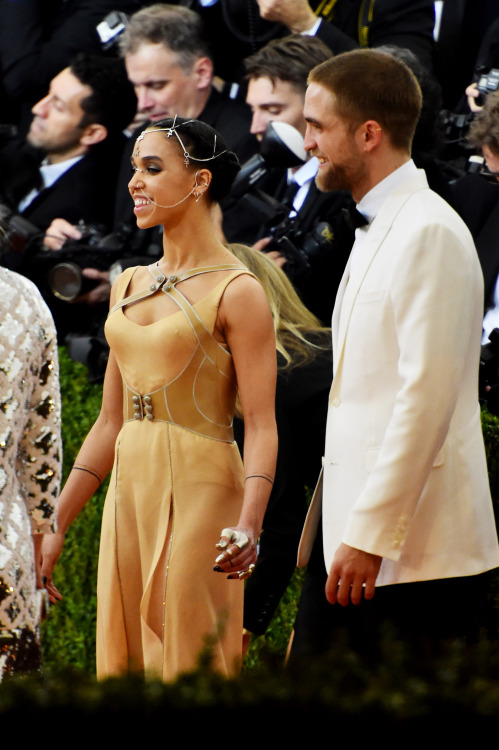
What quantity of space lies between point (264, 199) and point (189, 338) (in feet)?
7.33

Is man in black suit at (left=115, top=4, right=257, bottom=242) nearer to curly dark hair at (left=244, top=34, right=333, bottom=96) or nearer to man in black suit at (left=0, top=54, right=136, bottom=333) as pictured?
man in black suit at (left=0, top=54, right=136, bottom=333)

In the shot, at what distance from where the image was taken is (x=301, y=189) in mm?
4836

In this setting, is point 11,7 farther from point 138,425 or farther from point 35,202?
point 138,425

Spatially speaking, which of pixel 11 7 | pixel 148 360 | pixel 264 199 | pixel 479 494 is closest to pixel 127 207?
pixel 264 199

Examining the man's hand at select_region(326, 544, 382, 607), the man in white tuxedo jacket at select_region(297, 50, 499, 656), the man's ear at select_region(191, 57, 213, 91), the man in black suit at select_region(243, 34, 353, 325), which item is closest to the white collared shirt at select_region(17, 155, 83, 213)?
the man's ear at select_region(191, 57, 213, 91)

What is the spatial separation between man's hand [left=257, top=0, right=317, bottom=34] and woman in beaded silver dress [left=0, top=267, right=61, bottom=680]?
10.2 feet

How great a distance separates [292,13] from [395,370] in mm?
3428

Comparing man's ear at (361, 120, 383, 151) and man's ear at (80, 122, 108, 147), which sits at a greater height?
man's ear at (361, 120, 383, 151)

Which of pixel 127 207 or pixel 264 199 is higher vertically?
pixel 264 199

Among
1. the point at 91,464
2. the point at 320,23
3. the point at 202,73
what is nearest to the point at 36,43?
the point at 202,73

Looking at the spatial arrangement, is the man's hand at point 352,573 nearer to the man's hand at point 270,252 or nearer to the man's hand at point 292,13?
the man's hand at point 270,252

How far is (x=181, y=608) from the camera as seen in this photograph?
2.50m

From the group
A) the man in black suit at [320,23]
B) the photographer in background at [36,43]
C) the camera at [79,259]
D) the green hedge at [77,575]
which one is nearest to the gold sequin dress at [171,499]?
the green hedge at [77,575]

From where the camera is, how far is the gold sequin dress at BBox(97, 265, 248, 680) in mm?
2514
